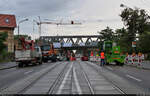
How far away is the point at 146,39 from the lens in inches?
2047

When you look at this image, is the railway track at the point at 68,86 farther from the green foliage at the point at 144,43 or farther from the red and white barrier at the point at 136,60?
the green foliage at the point at 144,43

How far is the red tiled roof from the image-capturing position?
69.5 m

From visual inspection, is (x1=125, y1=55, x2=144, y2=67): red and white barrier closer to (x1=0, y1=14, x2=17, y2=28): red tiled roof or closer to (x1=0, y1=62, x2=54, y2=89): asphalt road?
(x1=0, y1=62, x2=54, y2=89): asphalt road

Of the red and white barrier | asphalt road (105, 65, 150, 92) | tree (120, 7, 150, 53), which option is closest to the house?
tree (120, 7, 150, 53)

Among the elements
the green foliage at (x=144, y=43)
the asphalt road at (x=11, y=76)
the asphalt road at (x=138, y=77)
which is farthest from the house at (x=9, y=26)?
the asphalt road at (x=138, y=77)

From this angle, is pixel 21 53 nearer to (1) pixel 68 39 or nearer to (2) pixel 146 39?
(2) pixel 146 39

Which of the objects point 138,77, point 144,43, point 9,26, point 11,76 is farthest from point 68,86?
point 9,26

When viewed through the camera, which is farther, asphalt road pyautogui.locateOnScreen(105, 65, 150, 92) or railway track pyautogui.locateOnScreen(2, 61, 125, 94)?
asphalt road pyautogui.locateOnScreen(105, 65, 150, 92)

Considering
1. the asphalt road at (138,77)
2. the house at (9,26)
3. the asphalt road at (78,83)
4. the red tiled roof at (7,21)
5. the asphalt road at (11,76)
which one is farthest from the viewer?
the red tiled roof at (7,21)

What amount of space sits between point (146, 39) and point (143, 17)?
14.7 m

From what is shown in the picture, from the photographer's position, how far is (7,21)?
70.8m

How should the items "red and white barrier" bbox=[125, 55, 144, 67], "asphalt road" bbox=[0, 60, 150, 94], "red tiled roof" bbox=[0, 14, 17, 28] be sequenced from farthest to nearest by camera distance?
"red tiled roof" bbox=[0, 14, 17, 28], "red and white barrier" bbox=[125, 55, 144, 67], "asphalt road" bbox=[0, 60, 150, 94]

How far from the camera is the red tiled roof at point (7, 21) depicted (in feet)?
228

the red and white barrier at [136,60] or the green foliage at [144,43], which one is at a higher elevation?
the green foliage at [144,43]
